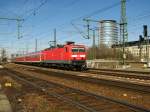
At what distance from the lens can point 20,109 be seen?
37.3 feet

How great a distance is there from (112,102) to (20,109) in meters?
3.39

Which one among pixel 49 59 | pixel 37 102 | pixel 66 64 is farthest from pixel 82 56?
pixel 37 102

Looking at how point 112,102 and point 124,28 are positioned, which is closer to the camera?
point 112,102

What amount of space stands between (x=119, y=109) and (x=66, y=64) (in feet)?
105

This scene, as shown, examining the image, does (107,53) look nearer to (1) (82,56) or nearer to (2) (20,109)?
(1) (82,56)

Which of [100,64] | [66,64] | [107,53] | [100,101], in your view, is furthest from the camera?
[107,53]

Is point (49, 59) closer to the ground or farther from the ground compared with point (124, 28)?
closer to the ground

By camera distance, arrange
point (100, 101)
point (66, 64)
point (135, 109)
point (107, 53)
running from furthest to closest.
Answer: point (107, 53), point (66, 64), point (100, 101), point (135, 109)

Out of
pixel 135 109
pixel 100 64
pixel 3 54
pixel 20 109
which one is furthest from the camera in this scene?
pixel 3 54

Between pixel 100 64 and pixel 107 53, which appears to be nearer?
pixel 100 64

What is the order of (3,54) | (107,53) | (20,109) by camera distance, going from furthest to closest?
(3,54) → (107,53) → (20,109)

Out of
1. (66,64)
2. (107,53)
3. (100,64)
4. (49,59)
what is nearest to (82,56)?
(66,64)

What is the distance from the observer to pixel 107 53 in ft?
370

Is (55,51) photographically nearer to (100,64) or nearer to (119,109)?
(100,64)
